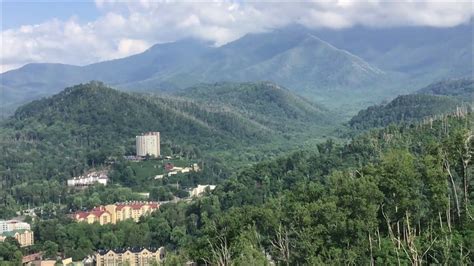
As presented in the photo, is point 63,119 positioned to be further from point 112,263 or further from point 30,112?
point 112,263

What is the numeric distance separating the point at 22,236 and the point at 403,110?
91.1 metres

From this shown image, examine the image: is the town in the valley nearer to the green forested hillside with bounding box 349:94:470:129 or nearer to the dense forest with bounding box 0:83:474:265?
the dense forest with bounding box 0:83:474:265

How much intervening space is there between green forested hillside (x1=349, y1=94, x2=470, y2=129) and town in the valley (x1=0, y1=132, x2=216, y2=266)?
151ft

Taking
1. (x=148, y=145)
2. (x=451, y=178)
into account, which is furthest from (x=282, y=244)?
(x=148, y=145)

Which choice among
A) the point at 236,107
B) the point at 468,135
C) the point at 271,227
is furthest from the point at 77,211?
the point at 236,107

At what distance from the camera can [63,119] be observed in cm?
11981

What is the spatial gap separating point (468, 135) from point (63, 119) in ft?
319

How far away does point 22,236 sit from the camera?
57.7 metres

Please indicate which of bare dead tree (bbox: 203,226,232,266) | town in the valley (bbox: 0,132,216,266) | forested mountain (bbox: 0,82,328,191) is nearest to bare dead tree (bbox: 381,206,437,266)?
bare dead tree (bbox: 203,226,232,266)

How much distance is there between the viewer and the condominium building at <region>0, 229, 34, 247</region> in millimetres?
57062

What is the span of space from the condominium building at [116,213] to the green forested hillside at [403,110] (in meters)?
67.2

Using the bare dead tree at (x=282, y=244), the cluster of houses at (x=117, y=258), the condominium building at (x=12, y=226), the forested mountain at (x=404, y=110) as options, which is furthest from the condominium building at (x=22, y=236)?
the forested mountain at (x=404, y=110)

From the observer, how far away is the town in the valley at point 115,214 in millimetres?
48156

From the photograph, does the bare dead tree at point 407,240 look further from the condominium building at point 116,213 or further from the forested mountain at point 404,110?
the forested mountain at point 404,110
